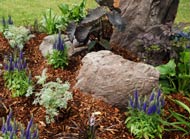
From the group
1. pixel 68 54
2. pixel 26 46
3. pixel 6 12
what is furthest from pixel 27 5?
pixel 68 54

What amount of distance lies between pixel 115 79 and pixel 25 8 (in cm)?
493

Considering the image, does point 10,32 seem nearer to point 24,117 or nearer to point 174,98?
point 24,117

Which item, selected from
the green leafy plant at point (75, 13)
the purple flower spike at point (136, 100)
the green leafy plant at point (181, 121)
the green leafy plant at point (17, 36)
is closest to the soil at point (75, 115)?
the green leafy plant at point (181, 121)

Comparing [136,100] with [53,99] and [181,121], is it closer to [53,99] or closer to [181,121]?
Answer: [181,121]

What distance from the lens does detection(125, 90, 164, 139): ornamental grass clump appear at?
3.85 meters

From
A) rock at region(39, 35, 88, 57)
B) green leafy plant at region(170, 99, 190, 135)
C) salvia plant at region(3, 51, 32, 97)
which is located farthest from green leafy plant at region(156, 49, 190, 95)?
salvia plant at region(3, 51, 32, 97)

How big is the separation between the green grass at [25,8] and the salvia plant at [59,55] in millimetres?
2932

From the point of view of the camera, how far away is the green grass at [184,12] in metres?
8.76

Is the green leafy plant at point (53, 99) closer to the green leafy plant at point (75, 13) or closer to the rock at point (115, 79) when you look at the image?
the rock at point (115, 79)

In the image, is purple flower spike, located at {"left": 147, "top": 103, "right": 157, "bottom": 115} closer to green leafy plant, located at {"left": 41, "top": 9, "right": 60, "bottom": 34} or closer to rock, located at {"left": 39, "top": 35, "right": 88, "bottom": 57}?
rock, located at {"left": 39, "top": 35, "right": 88, "bottom": 57}

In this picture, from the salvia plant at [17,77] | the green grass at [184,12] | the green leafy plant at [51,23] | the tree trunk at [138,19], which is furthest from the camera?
the green grass at [184,12]

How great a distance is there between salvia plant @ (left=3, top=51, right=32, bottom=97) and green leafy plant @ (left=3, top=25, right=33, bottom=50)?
710 mm

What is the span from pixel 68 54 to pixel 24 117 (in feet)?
4.03

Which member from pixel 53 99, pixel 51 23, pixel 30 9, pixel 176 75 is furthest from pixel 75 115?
pixel 30 9
